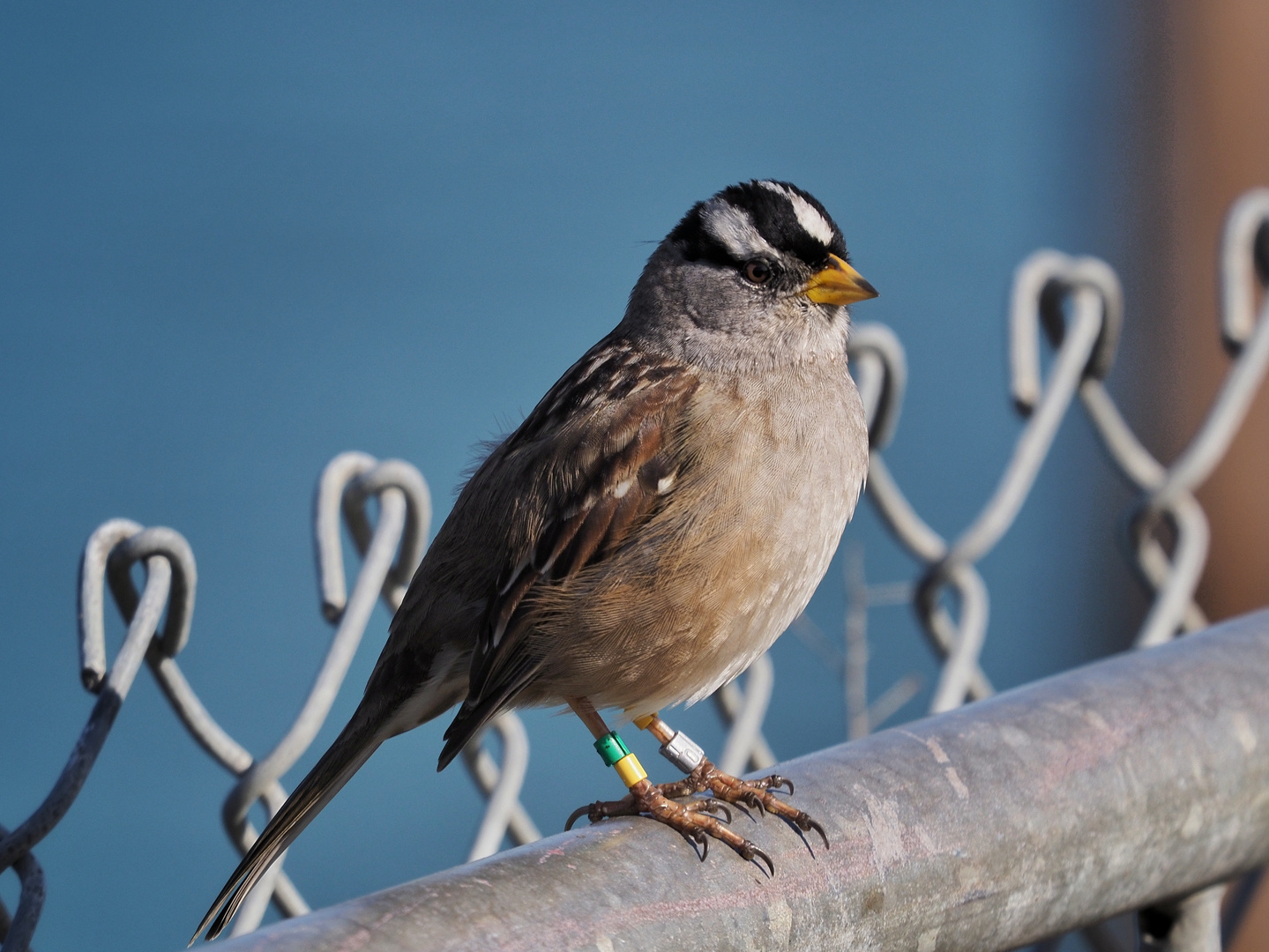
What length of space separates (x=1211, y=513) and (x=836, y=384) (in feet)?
4.88

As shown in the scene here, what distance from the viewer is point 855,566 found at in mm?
3100

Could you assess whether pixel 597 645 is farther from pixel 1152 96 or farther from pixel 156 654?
→ pixel 1152 96

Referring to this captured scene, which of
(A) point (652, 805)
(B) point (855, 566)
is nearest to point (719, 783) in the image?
(A) point (652, 805)

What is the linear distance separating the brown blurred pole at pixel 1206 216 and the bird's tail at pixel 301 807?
7.15ft

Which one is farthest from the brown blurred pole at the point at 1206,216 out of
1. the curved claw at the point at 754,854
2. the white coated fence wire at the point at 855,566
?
the curved claw at the point at 754,854

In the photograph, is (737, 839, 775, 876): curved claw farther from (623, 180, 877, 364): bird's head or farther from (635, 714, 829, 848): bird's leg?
(623, 180, 877, 364): bird's head

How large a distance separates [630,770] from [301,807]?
436 millimetres

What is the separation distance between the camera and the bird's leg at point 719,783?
1261 mm

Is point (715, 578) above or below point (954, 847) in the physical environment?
above

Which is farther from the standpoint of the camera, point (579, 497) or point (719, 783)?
point (579, 497)

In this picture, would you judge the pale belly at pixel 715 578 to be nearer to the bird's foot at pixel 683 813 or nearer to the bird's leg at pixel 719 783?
the bird's leg at pixel 719 783

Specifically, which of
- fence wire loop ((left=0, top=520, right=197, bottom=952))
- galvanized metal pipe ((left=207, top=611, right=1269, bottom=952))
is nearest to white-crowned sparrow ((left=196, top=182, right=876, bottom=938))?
fence wire loop ((left=0, top=520, right=197, bottom=952))

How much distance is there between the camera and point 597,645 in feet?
6.48

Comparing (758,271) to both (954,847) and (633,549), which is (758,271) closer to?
(633,549)
